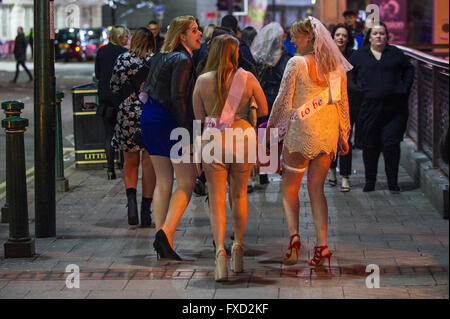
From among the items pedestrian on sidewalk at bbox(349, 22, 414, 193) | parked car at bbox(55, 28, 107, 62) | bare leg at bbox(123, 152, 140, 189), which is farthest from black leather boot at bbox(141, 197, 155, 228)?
parked car at bbox(55, 28, 107, 62)

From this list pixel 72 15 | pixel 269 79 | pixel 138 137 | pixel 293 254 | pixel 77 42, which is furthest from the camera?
pixel 72 15

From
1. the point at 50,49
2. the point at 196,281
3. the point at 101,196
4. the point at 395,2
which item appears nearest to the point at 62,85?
the point at 395,2

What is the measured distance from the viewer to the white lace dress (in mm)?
7320

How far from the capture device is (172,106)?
296 inches

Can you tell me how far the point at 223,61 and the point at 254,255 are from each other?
173 cm

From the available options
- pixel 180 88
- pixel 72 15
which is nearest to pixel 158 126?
pixel 180 88

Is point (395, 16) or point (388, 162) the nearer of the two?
point (388, 162)

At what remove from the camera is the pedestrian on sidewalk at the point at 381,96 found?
1074cm

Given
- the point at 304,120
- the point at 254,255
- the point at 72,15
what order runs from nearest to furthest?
the point at 304,120 < the point at 254,255 < the point at 72,15

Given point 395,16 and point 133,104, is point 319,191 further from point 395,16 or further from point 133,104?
point 395,16

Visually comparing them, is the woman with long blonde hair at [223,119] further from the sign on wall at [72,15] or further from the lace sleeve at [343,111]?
the sign on wall at [72,15]

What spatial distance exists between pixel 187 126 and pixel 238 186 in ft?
2.07

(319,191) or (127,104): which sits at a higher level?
(127,104)

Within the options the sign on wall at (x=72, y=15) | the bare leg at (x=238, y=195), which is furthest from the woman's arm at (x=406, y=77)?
the sign on wall at (x=72, y=15)
